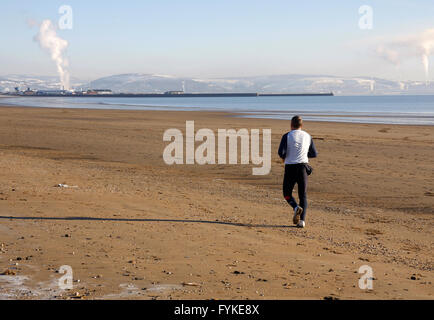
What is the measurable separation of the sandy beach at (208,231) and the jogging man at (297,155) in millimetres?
322

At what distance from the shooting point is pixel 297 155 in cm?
786

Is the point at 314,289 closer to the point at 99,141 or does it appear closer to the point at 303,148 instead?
the point at 303,148

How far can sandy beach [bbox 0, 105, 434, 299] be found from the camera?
5.11 metres

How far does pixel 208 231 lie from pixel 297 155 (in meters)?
1.77

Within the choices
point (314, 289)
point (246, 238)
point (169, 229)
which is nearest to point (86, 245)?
point (169, 229)

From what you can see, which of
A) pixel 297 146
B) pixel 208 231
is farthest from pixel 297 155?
pixel 208 231

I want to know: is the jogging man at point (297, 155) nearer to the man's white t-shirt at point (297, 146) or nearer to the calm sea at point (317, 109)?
the man's white t-shirt at point (297, 146)

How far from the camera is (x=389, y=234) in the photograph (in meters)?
7.78

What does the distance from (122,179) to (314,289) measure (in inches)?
308

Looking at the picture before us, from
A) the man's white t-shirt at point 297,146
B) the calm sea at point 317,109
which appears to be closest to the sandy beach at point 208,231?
the man's white t-shirt at point 297,146

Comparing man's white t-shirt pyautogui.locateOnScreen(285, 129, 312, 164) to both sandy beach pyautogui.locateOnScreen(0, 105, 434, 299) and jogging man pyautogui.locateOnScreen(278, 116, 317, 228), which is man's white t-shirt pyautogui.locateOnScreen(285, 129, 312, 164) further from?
sandy beach pyautogui.locateOnScreen(0, 105, 434, 299)

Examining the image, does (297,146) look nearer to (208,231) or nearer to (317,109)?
(208,231)

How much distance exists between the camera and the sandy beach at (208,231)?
5.11 m
